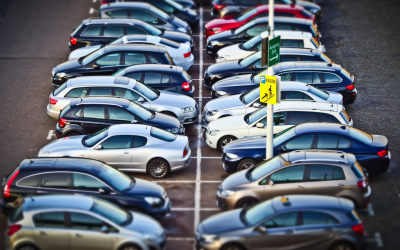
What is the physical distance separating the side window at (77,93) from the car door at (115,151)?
3.37m

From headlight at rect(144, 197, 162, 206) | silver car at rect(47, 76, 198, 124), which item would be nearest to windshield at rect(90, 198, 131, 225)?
headlight at rect(144, 197, 162, 206)

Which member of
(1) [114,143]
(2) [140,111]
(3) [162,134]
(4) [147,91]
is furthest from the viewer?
(4) [147,91]

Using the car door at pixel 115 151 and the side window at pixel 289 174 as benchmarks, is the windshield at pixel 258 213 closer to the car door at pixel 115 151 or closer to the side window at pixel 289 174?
the side window at pixel 289 174

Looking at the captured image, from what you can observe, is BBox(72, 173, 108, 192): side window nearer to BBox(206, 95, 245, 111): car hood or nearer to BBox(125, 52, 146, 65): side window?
BBox(206, 95, 245, 111): car hood

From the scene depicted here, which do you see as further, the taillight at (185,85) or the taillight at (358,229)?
the taillight at (185,85)

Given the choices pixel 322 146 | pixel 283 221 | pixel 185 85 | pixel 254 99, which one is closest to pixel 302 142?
pixel 322 146

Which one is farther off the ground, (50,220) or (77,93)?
(50,220)

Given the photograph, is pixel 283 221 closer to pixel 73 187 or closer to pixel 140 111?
pixel 73 187

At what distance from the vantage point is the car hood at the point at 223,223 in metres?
12.0

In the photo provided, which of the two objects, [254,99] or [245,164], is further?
[254,99]

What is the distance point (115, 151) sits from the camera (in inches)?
623

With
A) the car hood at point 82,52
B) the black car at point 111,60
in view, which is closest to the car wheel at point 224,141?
the black car at point 111,60

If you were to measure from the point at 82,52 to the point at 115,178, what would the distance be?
994 cm

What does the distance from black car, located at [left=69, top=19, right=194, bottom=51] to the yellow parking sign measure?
9.29 m
